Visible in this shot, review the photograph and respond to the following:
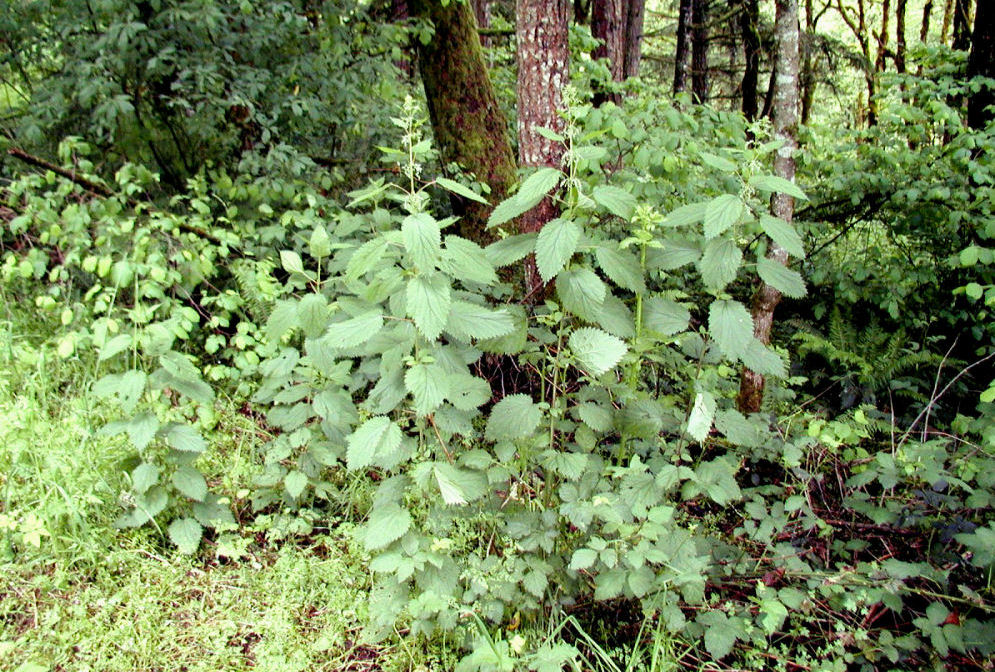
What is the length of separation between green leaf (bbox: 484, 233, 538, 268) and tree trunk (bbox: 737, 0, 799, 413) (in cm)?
152

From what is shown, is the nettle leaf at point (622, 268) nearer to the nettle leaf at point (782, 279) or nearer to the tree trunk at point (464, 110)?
the nettle leaf at point (782, 279)

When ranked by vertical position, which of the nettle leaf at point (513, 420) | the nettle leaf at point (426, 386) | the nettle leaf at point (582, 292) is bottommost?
the nettle leaf at point (513, 420)

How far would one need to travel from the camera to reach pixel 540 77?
3.34 metres

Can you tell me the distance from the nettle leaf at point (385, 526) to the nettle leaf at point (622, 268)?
42.8 inches

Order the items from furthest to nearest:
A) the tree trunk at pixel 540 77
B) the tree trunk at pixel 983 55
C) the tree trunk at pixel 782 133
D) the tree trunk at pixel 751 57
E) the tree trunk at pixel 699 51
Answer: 1. the tree trunk at pixel 699 51
2. the tree trunk at pixel 751 57
3. the tree trunk at pixel 983 55
4. the tree trunk at pixel 540 77
5. the tree trunk at pixel 782 133

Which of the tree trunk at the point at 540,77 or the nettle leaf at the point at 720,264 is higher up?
the tree trunk at the point at 540,77

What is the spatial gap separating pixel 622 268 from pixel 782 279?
54cm

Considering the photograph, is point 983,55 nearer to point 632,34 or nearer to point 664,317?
point 664,317

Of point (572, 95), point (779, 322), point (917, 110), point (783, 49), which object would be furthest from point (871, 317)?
point (572, 95)

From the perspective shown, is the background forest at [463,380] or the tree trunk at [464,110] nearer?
the background forest at [463,380]

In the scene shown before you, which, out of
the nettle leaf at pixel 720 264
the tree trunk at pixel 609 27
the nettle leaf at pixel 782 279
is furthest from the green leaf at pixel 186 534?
the tree trunk at pixel 609 27

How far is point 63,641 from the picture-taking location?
6.84 feet

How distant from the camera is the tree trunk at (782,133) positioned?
3070mm

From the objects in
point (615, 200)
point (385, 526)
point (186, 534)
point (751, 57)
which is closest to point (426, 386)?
point (385, 526)
